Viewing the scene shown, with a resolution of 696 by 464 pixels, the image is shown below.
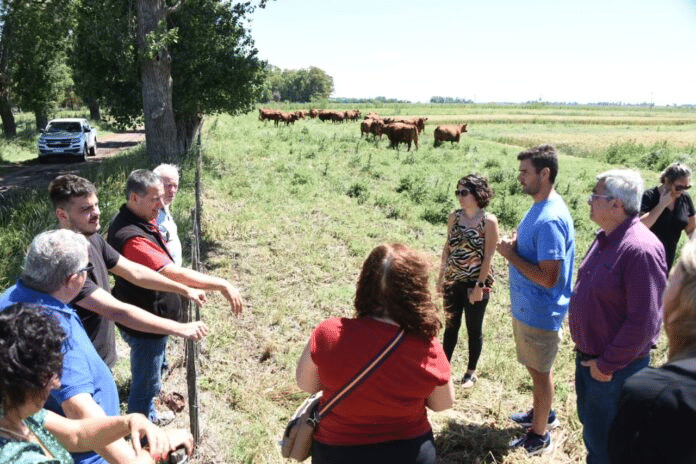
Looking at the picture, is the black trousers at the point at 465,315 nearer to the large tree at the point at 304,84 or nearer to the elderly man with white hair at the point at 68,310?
the elderly man with white hair at the point at 68,310

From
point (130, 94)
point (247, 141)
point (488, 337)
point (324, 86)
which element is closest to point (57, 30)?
point (247, 141)

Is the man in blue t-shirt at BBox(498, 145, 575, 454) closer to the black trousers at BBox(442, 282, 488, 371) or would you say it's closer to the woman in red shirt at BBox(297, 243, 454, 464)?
the black trousers at BBox(442, 282, 488, 371)

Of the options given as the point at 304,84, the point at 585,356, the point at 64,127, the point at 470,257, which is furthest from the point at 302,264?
the point at 304,84

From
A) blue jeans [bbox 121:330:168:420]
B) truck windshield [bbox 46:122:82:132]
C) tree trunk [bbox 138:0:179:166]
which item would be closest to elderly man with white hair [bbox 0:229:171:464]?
blue jeans [bbox 121:330:168:420]

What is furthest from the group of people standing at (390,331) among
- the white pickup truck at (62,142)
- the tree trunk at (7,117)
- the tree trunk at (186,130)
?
the tree trunk at (7,117)

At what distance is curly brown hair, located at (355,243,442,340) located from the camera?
2.08 metres

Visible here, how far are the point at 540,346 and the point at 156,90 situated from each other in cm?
1028

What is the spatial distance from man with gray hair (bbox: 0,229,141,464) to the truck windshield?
21469mm

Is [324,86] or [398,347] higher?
[324,86]

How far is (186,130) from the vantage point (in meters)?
18.8

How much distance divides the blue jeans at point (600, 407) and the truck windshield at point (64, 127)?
2226 centimetres

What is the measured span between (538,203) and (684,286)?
1.96 meters

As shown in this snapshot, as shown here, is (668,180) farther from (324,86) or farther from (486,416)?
(324,86)

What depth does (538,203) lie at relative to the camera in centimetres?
357
